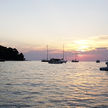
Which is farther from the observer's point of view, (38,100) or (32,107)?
(38,100)

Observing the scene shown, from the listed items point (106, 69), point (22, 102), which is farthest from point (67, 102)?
point (106, 69)

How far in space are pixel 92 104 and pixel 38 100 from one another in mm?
5307

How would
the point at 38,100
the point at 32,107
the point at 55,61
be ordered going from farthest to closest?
the point at 55,61
the point at 38,100
the point at 32,107

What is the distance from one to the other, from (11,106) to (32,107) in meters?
1.82

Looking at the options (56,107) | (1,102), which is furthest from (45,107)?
(1,102)

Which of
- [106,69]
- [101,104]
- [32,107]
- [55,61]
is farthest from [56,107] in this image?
[55,61]

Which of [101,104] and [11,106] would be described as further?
[101,104]

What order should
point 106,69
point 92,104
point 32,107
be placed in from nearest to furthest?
point 32,107 < point 92,104 < point 106,69

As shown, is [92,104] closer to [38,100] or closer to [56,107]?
[56,107]

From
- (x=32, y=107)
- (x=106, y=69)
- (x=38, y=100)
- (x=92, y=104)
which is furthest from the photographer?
(x=106, y=69)

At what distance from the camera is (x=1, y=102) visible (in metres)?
17.4

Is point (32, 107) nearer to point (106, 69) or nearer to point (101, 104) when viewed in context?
point (101, 104)

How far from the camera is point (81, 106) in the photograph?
16500mm

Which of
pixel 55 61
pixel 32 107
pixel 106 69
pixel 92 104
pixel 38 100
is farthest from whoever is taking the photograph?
pixel 55 61
